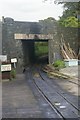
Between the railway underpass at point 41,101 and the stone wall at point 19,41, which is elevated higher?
the stone wall at point 19,41

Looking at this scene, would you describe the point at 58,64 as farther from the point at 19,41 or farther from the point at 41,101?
the point at 41,101

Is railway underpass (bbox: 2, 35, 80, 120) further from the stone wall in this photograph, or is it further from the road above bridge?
the road above bridge

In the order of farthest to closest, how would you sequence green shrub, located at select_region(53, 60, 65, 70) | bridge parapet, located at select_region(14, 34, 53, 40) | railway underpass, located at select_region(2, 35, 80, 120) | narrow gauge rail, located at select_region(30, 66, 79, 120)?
1. bridge parapet, located at select_region(14, 34, 53, 40)
2. green shrub, located at select_region(53, 60, 65, 70)
3. railway underpass, located at select_region(2, 35, 80, 120)
4. narrow gauge rail, located at select_region(30, 66, 79, 120)

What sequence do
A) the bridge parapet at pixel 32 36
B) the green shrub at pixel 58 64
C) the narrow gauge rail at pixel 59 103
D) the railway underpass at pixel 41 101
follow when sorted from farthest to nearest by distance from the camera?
the bridge parapet at pixel 32 36 → the green shrub at pixel 58 64 → the railway underpass at pixel 41 101 → the narrow gauge rail at pixel 59 103

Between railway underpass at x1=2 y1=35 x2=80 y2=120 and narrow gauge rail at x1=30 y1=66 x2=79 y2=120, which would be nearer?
narrow gauge rail at x1=30 y1=66 x2=79 y2=120

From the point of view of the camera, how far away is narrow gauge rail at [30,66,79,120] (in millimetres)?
9523

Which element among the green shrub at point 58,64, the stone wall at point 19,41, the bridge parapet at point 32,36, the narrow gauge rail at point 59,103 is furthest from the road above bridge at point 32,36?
the narrow gauge rail at point 59,103

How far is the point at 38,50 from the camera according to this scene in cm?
4428

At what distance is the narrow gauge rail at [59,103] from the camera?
952 centimetres

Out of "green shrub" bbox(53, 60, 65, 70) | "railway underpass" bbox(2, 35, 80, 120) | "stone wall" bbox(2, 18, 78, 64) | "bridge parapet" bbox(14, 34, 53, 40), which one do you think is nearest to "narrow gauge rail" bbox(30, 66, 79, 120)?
"railway underpass" bbox(2, 35, 80, 120)

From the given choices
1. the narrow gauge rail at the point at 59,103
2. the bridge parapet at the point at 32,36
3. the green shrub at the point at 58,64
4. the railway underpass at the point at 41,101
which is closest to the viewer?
the narrow gauge rail at the point at 59,103

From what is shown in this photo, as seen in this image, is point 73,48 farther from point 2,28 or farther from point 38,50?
point 38,50

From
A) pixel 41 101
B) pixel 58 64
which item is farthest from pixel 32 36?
pixel 41 101

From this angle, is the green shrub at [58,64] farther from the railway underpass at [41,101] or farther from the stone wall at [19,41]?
the railway underpass at [41,101]
